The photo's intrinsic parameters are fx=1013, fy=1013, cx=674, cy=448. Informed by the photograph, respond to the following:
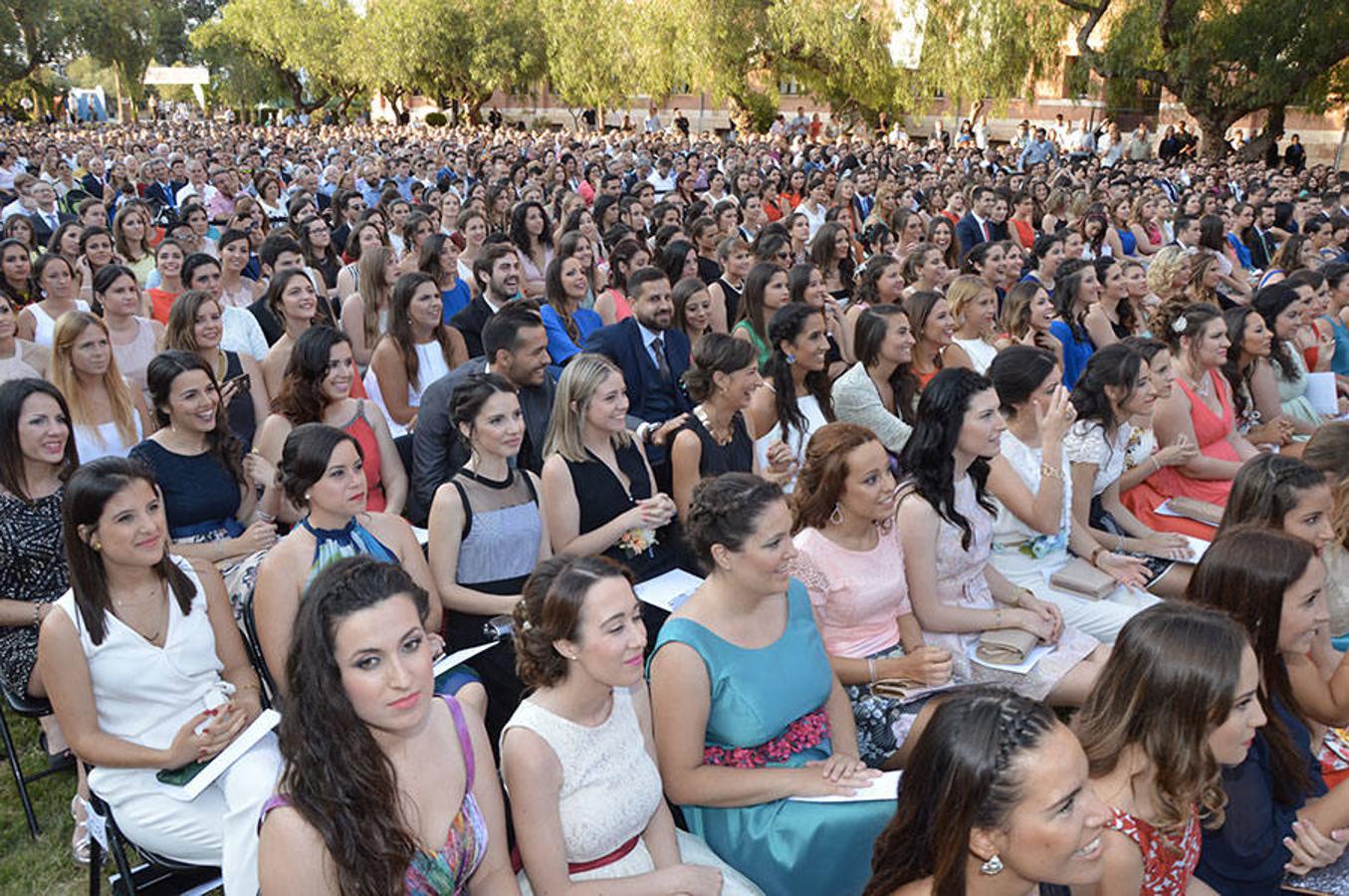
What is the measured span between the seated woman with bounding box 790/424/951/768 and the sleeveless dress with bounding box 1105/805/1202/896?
1006 mm

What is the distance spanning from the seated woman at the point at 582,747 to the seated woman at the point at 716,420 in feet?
5.78

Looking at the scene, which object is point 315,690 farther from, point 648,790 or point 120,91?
point 120,91

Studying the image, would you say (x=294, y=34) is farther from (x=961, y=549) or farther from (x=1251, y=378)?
(x=961, y=549)

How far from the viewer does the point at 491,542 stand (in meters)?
3.76

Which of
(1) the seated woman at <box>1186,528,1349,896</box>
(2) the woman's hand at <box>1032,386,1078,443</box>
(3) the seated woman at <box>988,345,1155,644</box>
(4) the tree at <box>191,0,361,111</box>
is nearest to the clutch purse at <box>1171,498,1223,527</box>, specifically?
(3) the seated woman at <box>988,345,1155,644</box>

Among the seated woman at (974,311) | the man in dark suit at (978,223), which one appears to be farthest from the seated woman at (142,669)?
the man in dark suit at (978,223)

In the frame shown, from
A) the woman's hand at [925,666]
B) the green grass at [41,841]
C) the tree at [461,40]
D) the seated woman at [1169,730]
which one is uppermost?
the tree at [461,40]

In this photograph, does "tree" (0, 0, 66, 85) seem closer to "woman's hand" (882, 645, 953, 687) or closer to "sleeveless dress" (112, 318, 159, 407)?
"sleeveless dress" (112, 318, 159, 407)

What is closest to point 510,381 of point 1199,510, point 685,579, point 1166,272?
point 685,579

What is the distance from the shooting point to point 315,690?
2.17 metres

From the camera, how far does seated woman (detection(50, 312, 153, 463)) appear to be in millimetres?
4582

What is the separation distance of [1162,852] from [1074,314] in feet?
17.3

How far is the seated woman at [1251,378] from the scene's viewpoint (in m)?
5.88

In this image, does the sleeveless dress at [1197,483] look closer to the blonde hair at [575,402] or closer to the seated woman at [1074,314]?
the seated woman at [1074,314]
